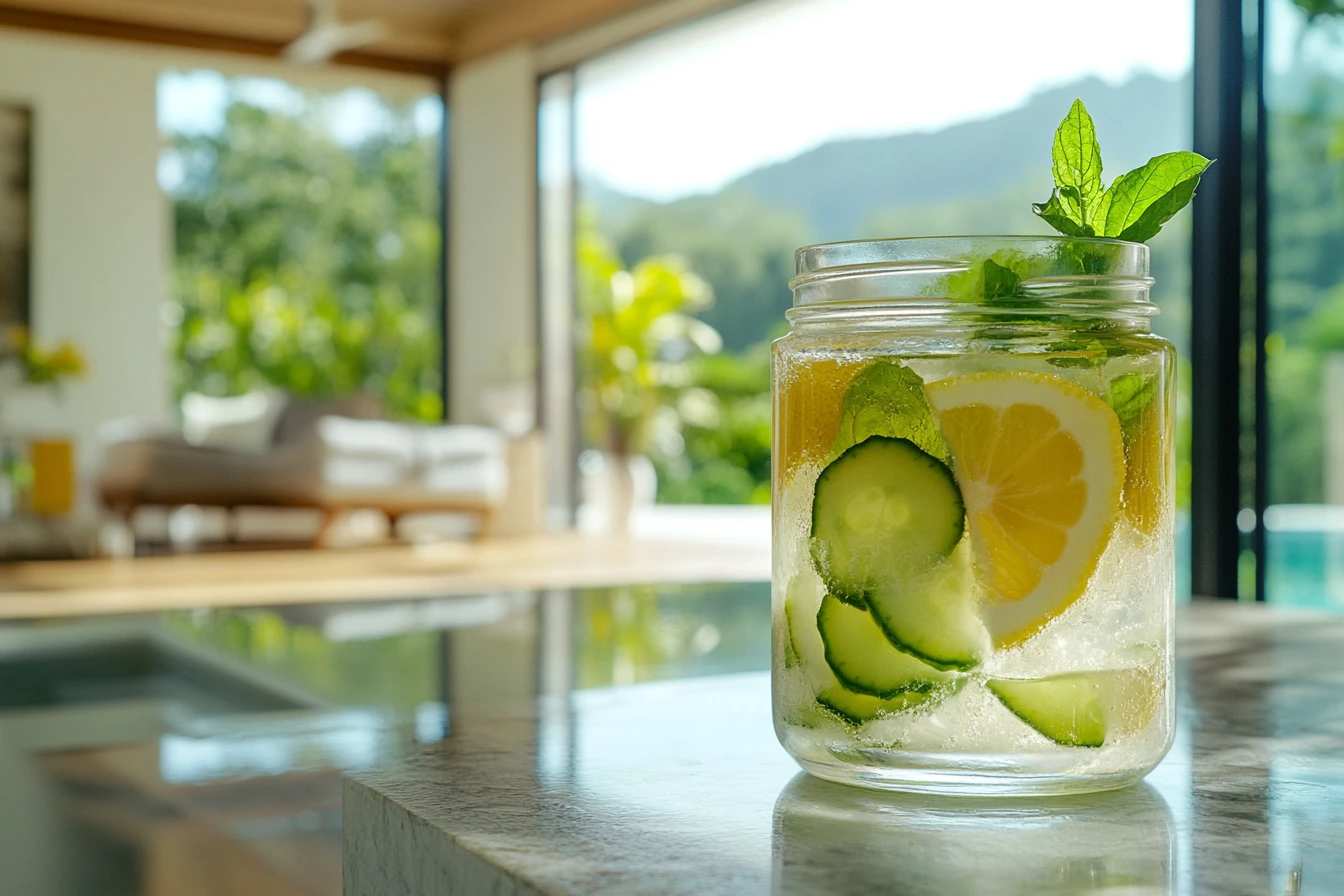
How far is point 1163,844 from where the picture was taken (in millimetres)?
448

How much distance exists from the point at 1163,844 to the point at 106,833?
148 centimetres

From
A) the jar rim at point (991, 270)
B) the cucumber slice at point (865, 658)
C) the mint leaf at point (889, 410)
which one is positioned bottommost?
the cucumber slice at point (865, 658)

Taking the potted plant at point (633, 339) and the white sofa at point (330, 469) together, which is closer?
the white sofa at point (330, 469)

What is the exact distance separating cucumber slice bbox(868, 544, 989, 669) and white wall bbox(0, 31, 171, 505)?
8802mm

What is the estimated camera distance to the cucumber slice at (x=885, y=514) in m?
0.47

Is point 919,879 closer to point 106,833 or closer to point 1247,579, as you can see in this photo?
point 106,833

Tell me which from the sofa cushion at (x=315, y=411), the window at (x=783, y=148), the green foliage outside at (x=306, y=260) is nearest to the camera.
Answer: the window at (x=783, y=148)

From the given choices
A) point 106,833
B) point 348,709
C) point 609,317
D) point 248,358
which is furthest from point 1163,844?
point 248,358

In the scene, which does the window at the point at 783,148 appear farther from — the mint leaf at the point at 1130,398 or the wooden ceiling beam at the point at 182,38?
the mint leaf at the point at 1130,398

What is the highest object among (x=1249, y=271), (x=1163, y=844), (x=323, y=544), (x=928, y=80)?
(x=928, y=80)

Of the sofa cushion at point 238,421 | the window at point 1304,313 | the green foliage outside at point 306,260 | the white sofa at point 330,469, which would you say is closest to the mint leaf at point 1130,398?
the window at point 1304,313

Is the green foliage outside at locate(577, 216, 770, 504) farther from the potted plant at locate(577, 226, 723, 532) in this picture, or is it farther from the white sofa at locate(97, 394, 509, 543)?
the white sofa at locate(97, 394, 509, 543)

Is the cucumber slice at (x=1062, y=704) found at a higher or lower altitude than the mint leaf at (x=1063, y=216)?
lower

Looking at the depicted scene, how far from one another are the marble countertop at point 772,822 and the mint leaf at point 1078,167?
221mm
